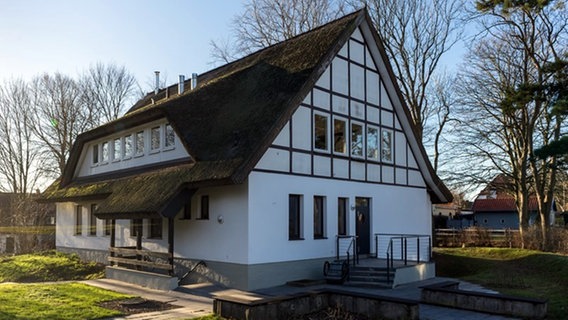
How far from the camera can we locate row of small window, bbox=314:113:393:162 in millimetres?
17266

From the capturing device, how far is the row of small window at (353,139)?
17.3m

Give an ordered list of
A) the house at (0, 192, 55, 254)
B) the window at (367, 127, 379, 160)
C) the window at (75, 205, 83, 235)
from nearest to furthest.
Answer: the window at (367, 127, 379, 160)
the window at (75, 205, 83, 235)
the house at (0, 192, 55, 254)

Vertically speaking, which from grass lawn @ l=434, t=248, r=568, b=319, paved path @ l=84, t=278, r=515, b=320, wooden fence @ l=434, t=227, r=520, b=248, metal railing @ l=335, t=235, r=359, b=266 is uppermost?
metal railing @ l=335, t=235, r=359, b=266

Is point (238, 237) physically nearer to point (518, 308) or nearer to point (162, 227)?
point (162, 227)

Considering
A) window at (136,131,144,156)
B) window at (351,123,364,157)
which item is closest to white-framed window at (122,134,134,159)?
window at (136,131,144,156)

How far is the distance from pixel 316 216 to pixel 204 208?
372 cm

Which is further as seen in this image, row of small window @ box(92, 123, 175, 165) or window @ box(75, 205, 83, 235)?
window @ box(75, 205, 83, 235)

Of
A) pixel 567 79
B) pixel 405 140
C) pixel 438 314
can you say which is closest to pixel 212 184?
pixel 438 314

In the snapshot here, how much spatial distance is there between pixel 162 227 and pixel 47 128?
79.6ft

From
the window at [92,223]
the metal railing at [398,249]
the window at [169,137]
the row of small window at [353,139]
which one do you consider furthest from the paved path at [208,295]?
the window at [92,223]

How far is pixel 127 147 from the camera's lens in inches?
821

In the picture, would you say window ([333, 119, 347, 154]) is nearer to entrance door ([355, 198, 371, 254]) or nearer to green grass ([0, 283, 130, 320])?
entrance door ([355, 198, 371, 254])

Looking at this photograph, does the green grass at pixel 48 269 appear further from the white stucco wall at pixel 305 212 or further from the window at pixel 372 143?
the window at pixel 372 143

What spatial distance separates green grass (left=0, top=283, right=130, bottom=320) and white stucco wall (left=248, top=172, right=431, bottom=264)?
416 centimetres
